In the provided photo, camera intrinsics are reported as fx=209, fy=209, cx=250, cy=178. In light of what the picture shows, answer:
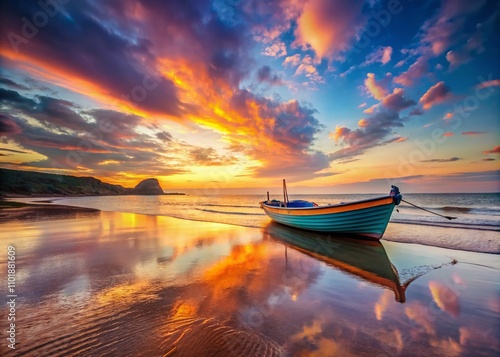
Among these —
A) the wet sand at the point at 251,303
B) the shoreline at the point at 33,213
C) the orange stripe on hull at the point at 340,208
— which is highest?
the shoreline at the point at 33,213

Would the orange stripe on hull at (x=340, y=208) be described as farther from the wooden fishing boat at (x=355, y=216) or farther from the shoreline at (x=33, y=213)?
the shoreline at (x=33, y=213)

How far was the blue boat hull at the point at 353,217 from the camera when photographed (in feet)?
38.4

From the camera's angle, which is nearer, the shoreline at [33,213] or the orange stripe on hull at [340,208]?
the orange stripe on hull at [340,208]

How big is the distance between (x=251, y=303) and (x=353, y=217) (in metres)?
9.89

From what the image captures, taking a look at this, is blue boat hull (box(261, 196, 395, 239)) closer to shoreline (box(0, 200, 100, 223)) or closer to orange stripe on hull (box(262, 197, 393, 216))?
orange stripe on hull (box(262, 197, 393, 216))

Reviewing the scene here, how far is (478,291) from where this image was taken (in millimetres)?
5758

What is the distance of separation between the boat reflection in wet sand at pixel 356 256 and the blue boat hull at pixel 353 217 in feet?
1.93

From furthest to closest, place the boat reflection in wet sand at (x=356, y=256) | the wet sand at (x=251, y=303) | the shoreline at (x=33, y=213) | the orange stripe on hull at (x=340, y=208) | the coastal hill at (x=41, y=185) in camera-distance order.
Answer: the coastal hill at (x=41, y=185)
the shoreline at (x=33, y=213)
the orange stripe on hull at (x=340, y=208)
the boat reflection in wet sand at (x=356, y=256)
the wet sand at (x=251, y=303)

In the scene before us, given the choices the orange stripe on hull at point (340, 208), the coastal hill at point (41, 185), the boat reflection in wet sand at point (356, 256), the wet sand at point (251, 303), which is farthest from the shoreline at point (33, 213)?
the coastal hill at point (41, 185)

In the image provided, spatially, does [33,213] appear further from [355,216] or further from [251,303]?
[355,216]

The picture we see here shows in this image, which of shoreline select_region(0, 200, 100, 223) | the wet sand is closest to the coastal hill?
shoreline select_region(0, 200, 100, 223)

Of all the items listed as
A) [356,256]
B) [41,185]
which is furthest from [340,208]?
[41,185]

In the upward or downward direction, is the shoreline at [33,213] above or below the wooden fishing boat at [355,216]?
above

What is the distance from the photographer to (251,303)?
195 inches
